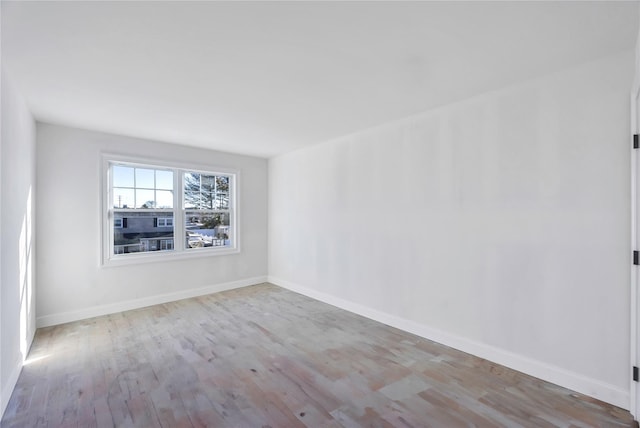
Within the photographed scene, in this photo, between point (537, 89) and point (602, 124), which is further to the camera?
point (537, 89)

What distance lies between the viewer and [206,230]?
5.39 metres

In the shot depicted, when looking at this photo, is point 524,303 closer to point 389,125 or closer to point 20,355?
point 389,125

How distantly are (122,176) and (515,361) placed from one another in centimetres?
535

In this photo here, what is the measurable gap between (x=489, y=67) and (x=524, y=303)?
2041mm

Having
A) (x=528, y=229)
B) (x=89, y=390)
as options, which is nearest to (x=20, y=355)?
(x=89, y=390)

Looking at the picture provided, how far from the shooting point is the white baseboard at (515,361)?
224cm

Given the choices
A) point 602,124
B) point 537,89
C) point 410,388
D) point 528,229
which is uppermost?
point 537,89

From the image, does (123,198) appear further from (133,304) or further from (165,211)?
(133,304)

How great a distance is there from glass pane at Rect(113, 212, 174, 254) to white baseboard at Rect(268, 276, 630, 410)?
319 cm

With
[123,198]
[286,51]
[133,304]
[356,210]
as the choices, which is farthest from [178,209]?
[286,51]

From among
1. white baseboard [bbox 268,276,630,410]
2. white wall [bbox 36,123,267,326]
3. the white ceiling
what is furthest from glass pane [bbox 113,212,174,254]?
white baseboard [bbox 268,276,630,410]

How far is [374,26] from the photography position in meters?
1.91

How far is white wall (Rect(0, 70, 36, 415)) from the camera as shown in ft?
7.31

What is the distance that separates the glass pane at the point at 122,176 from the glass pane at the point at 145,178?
0.31 feet
